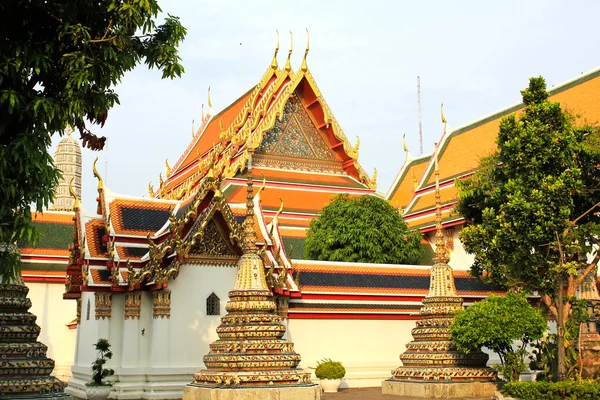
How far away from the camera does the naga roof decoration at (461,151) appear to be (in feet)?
77.9

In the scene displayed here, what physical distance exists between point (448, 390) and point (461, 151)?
16304 mm

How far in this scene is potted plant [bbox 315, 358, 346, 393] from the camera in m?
15.0

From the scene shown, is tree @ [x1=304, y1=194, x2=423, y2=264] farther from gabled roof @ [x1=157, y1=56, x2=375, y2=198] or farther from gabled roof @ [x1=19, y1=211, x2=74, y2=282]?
gabled roof @ [x1=19, y1=211, x2=74, y2=282]

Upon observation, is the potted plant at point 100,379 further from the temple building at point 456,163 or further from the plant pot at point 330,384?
the temple building at point 456,163

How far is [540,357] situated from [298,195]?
1328cm

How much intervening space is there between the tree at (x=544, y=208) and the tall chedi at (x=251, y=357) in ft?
14.8

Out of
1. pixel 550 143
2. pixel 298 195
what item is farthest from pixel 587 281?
pixel 298 195

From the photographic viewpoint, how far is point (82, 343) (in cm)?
1537

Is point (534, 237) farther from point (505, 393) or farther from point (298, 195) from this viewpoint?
point (298, 195)

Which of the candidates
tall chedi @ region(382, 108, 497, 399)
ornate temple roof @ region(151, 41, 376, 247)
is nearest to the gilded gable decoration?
tall chedi @ region(382, 108, 497, 399)

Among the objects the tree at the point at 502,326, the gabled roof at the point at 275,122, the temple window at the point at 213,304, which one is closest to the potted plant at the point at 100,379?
the temple window at the point at 213,304

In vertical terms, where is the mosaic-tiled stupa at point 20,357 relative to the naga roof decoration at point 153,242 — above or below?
below

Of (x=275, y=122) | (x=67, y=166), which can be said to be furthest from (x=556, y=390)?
(x=67, y=166)

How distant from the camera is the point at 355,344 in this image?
16281 mm
